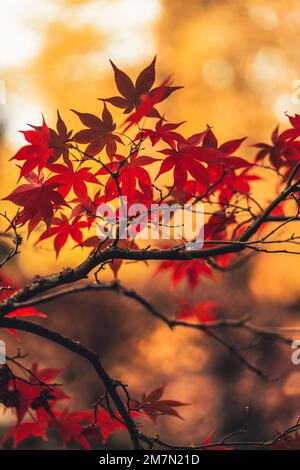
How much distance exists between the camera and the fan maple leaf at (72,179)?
1016mm

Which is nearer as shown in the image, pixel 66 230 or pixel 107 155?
pixel 107 155

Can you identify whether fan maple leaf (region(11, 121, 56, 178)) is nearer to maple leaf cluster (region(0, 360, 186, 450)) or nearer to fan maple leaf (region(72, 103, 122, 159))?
fan maple leaf (region(72, 103, 122, 159))

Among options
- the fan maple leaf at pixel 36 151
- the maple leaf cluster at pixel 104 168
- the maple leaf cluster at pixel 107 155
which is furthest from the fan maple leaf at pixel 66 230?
the fan maple leaf at pixel 36 151

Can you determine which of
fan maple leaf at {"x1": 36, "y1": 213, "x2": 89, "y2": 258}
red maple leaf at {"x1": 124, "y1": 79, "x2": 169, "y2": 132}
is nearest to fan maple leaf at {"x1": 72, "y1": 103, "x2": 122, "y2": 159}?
red maple leaf at {"x1": 124, "y1": 79, "x2": 169, "y2": 132}

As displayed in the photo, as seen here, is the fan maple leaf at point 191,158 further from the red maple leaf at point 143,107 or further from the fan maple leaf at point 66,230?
the fan maple leaf at point 66,230

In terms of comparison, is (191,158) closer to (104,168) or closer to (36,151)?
(104,168)

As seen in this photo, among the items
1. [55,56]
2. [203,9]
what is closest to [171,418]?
[55,56]

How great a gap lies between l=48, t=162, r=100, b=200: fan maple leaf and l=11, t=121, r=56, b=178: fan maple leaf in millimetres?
55

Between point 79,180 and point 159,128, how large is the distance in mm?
195

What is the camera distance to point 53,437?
302cm

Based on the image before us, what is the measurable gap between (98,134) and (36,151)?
114 millimetres

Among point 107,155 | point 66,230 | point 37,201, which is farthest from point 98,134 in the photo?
point 66,230

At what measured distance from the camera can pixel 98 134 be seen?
0.96 m

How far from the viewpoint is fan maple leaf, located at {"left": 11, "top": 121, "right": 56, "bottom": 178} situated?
928 mm
